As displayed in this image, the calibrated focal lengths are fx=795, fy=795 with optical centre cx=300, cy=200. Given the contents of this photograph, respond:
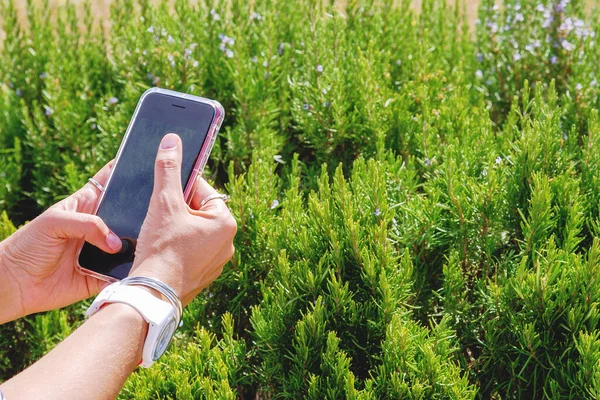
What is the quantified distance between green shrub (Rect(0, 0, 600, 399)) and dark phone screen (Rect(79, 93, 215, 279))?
43 cm

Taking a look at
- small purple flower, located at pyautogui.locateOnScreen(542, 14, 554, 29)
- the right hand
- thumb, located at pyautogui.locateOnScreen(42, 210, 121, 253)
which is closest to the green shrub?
small purple flower, located at pyautogui.locateOnScreen(542, 14, 554, 29)

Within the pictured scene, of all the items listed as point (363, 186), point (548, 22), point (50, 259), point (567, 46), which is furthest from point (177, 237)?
point (548, 22)

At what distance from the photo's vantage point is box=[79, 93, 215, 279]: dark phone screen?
8.33ft

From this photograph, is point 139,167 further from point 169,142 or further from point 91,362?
point 91,362

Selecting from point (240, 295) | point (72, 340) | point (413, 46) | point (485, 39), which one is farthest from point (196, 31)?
point (72, 340)

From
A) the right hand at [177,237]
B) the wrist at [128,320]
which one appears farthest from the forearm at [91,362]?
the right hand at [177,237]

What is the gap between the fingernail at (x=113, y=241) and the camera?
245cm

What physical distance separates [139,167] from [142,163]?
0.06 feet

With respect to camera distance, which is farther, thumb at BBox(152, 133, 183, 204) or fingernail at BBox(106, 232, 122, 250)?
fingernail at BBox(106, 232, 122, 250)

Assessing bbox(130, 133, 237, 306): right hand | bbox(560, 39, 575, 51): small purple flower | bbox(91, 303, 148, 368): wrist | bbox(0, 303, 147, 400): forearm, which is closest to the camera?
bbox(0, 303, 147, 400): forearm

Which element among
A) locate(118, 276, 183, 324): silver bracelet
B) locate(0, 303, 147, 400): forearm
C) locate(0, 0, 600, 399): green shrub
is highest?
locate(118, 276, 183, 324): silver bracelet

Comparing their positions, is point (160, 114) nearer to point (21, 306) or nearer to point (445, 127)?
point (21, 306)

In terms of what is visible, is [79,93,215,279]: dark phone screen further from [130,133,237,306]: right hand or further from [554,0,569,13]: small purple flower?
[554,0,569,13]: small purple flower

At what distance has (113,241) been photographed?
2461 millimetres
